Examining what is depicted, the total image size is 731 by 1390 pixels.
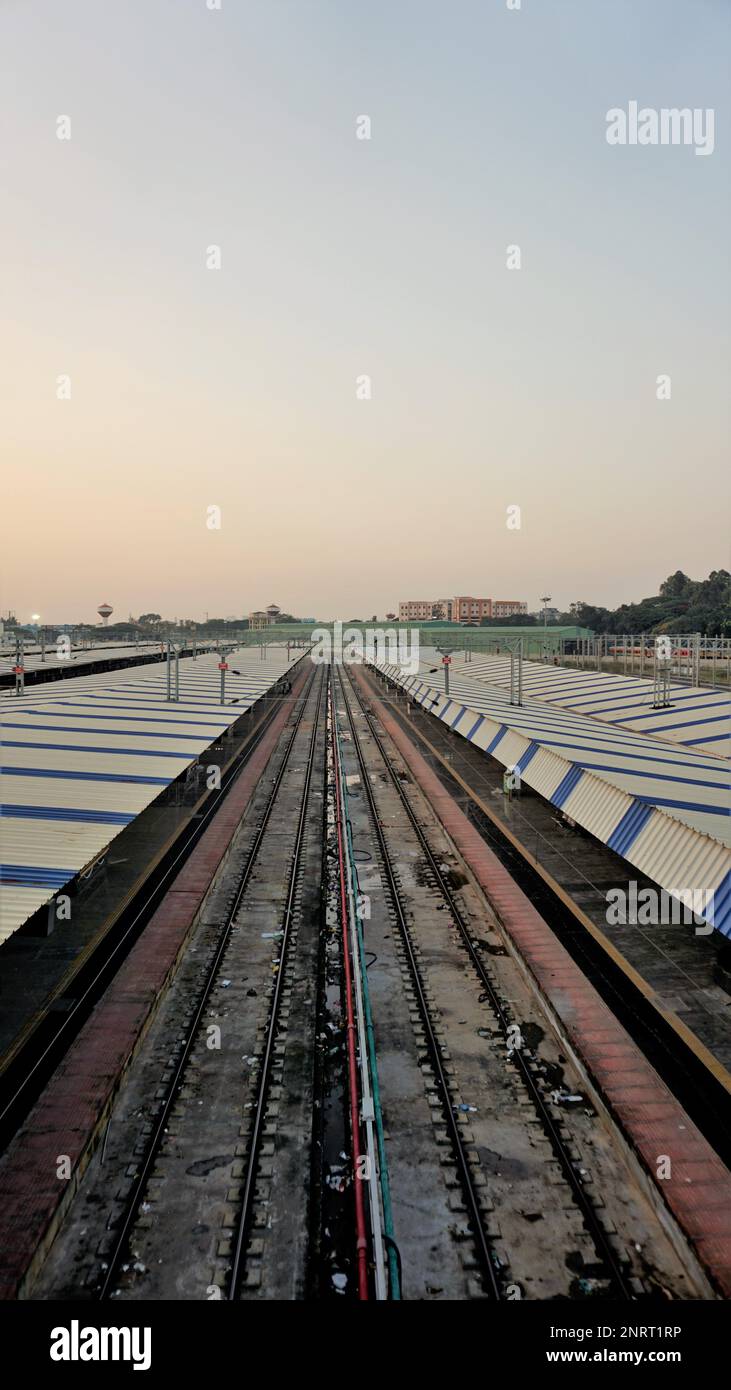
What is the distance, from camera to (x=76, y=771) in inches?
738

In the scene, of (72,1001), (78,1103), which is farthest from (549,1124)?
(72,1001)

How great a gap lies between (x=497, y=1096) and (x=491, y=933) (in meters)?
6.09

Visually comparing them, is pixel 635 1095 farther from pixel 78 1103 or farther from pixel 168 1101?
pixel 78 1103

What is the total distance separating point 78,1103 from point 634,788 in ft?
43.4

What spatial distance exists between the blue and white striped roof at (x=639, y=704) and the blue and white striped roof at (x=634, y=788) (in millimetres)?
1681

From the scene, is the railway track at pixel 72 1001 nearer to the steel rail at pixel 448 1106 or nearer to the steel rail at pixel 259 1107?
the steel rail at pixel 259 1107

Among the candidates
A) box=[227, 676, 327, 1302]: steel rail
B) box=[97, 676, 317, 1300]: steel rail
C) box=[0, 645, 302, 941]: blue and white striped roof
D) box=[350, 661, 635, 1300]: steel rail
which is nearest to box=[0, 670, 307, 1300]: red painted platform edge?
box=[97, 676, 317, 1300]: steel rail

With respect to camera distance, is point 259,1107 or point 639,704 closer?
point 259,1107

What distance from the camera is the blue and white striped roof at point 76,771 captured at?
12.0 m

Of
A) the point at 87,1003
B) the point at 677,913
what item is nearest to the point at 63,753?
the point at 87,1003

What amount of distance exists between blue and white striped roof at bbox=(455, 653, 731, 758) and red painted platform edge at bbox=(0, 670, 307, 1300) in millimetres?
20860

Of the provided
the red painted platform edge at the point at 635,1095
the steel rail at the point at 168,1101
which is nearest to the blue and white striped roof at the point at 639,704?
the red painted platform edge at the point at 635,1095
